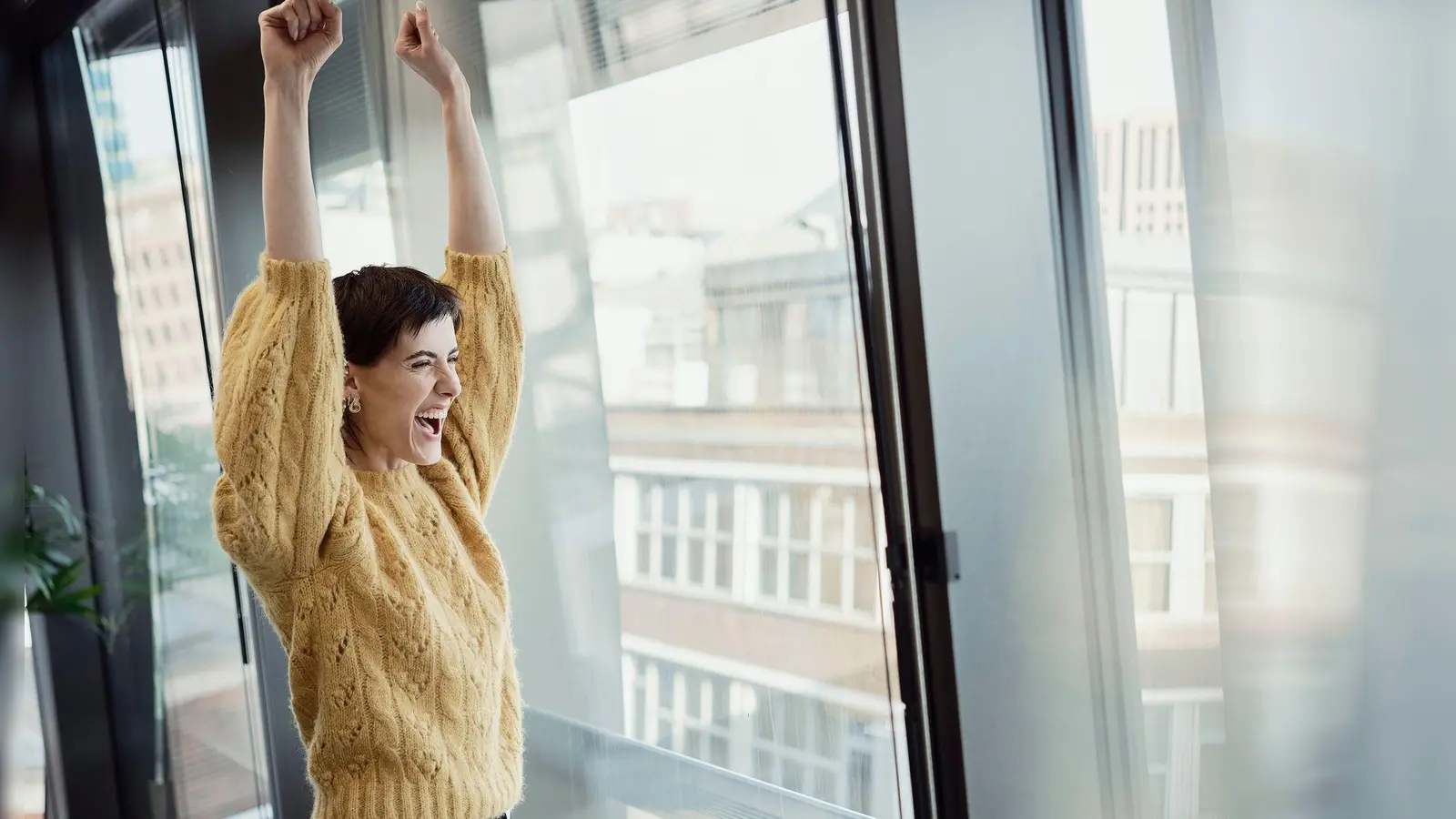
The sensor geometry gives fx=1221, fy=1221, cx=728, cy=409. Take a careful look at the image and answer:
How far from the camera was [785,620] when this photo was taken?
162cm

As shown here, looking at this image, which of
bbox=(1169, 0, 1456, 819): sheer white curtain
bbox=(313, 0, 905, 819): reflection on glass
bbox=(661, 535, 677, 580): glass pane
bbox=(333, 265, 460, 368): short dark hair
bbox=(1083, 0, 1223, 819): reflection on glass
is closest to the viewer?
bbox=(333, 265, 460, 368): short dark hair

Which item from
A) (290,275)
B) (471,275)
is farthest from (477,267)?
(290,275)

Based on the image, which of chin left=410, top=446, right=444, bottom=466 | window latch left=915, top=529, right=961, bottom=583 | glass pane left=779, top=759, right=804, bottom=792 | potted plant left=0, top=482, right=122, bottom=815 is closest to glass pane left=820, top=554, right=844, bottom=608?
window latch left=915, top=529, right=961, bottom=583

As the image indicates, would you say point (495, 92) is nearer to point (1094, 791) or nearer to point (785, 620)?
point (785, 620)

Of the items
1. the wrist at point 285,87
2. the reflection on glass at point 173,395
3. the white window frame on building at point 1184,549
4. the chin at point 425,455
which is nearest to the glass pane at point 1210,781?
the white window frame on building at point 1184,549

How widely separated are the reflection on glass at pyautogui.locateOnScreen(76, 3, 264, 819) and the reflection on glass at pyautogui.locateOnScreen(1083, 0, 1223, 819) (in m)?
1.10

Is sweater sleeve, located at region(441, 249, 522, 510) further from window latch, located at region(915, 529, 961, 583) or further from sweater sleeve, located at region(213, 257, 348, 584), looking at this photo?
window latch, located at region(915, 529, 961, 583)

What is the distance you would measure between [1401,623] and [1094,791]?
0.50 metres

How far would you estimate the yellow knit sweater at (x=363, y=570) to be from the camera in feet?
3.35

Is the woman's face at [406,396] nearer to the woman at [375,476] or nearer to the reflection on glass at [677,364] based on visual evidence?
the woman at [375,476]

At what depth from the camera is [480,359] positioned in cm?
129

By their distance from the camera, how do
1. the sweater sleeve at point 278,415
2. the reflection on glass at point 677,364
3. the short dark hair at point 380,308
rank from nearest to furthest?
the sweater sleeve at point 278,415, the short dark hair at point 380,308, the reflection on glass at point 677,364

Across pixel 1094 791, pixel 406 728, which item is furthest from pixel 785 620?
pixel 406 728

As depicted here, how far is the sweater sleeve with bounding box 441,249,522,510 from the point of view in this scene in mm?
1288
